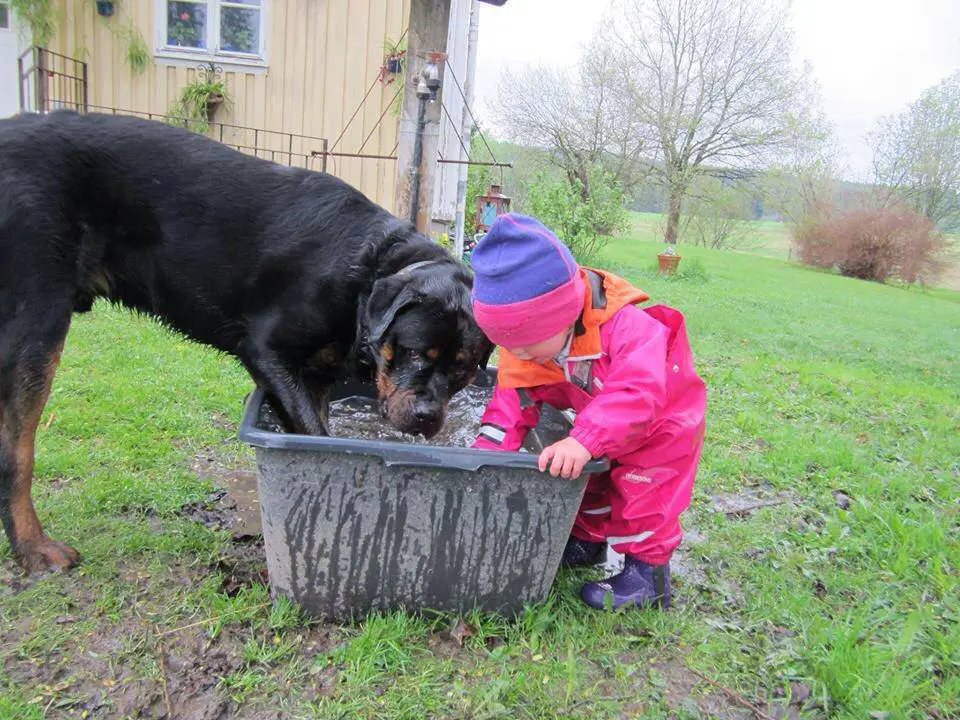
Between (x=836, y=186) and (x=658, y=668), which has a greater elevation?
(x=836, y=186)

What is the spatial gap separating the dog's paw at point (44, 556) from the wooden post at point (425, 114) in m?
2.62

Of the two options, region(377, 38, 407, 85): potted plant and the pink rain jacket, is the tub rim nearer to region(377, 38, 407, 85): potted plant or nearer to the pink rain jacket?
the pink rain jacket

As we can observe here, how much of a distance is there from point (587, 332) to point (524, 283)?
0.34m

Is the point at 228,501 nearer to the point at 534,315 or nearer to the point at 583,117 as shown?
the point at 534,315

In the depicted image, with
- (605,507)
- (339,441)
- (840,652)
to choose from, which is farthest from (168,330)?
(840,652)

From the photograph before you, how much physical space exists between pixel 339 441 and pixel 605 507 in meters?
1.20

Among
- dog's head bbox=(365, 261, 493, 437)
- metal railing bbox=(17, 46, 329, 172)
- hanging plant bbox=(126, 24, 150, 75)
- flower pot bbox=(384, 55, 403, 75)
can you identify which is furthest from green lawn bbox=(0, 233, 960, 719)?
hanging plant bbox=(126, 24, 150, 75)

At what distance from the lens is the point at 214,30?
977 centimetres

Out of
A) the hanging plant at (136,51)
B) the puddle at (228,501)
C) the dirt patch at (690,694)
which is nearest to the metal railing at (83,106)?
the hanging plant at (136,51)

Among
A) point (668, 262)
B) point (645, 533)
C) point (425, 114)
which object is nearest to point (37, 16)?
point (425, 114)

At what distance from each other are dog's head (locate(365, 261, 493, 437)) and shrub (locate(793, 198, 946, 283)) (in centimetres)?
2835

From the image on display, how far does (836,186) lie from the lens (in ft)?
100

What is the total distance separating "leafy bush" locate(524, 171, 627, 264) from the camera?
15023mm

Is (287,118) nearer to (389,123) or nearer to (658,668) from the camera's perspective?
(389,123)
